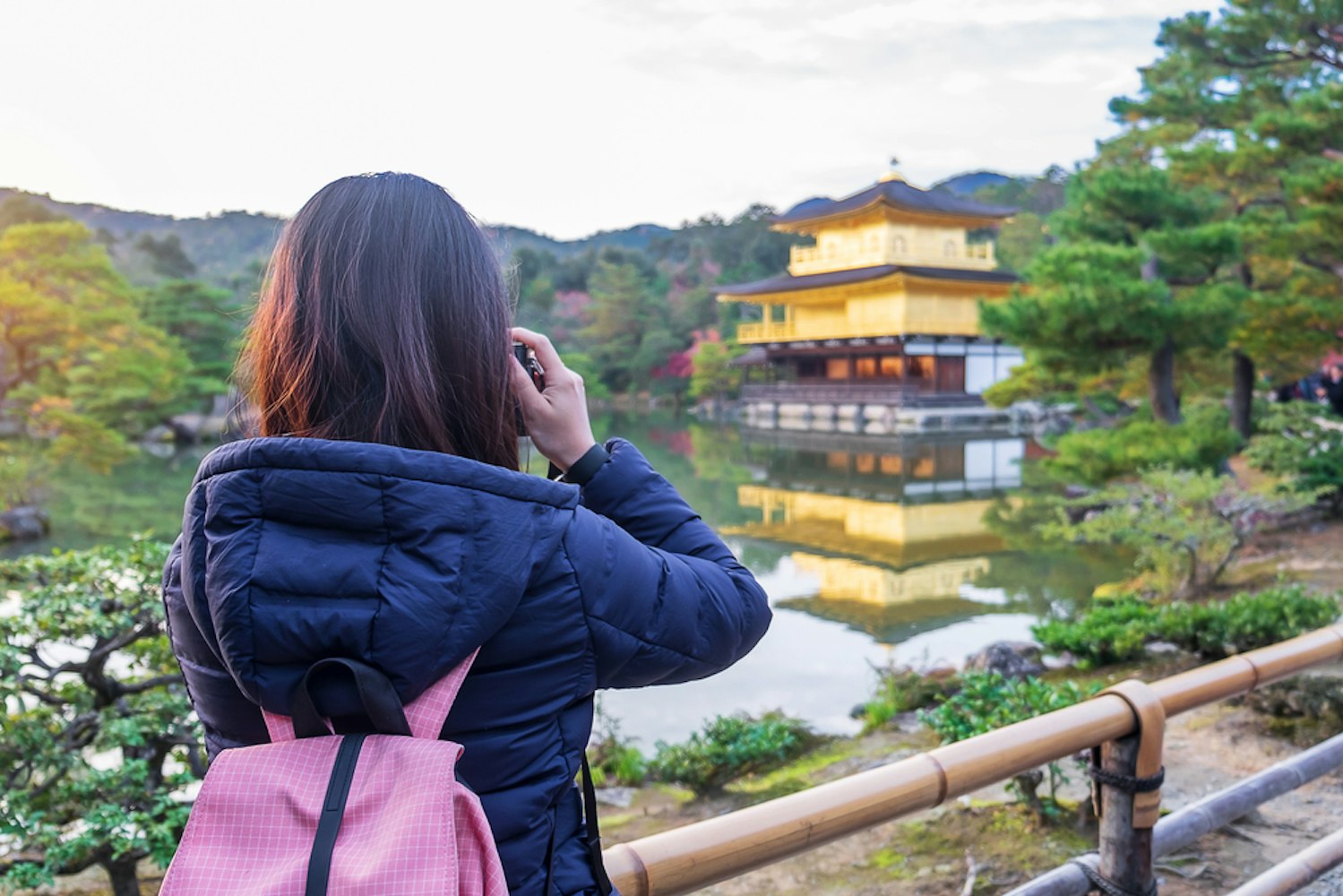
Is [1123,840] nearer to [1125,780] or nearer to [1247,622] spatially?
[1125,780]

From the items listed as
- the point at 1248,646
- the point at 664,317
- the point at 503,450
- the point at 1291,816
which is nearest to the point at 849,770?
the point at 1291,816

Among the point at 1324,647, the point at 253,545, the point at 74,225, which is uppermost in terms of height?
the point at 74,225

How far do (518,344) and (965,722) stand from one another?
7.64 feet

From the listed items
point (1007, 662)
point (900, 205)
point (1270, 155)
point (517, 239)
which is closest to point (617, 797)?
point (1007, 662)

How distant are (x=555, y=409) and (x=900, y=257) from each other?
1976 cm

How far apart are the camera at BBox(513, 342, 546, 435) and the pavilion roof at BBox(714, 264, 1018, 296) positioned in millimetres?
17907

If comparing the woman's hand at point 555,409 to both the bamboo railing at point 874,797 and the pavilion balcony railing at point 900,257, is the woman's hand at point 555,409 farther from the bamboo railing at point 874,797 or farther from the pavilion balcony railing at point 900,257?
the pavilion balcony railing at point 900,257

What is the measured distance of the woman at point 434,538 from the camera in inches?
22.9

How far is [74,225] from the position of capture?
10211mm

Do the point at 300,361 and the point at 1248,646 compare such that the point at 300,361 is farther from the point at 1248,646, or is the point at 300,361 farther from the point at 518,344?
the point at 1248,646

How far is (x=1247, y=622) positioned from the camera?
3607mm

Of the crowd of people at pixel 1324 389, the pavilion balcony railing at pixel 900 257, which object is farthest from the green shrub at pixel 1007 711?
the pavilion balcony railing at pixel 900 257

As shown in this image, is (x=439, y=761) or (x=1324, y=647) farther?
(x=1324, y=647)

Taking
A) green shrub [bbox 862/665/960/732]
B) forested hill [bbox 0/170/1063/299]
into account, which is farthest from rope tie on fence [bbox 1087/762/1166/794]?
→ forested hill [bbox 0/170/1063/299]
